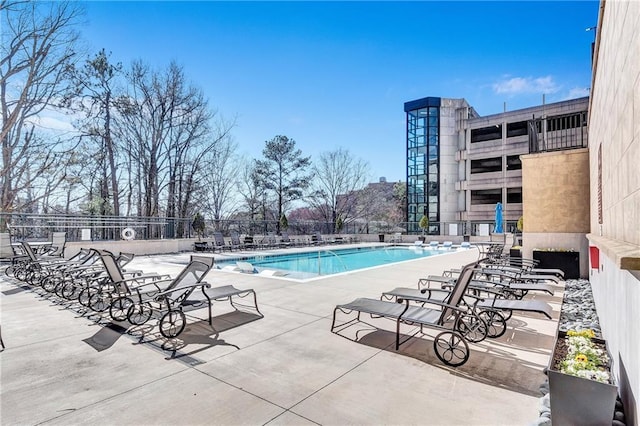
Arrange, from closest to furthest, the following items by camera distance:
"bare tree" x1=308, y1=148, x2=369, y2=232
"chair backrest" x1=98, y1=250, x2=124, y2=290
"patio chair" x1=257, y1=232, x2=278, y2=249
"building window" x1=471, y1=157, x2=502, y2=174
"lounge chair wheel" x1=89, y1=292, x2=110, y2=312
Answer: "chair backrest" x1=98, y1=250, x2=124, y2=290 < "lounge chair wheel" x1=89, y1=292, x2=110, y2=312 < "patio chair" x1=257, y1=232, x2=278, y2=249 < "bare tree" x1=308, y1=148, x2=369, y2=232 < "building window" x1=471, y1=157, x2=502, y2=174

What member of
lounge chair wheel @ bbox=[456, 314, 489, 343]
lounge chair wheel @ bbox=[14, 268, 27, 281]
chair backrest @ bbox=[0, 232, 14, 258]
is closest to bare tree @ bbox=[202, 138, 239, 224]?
chair backrest @ bbox=[0, 232, 14, 258]

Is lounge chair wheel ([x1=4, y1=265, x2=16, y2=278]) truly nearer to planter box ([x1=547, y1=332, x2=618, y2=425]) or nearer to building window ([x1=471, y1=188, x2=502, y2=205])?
planter box ([x1=547, y1=332, x2=618, y2=425])

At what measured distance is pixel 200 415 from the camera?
2.40 metres

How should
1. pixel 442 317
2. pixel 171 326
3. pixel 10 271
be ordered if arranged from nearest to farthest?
pixel 442 317 → pixel 171 326 → pixel 10 271

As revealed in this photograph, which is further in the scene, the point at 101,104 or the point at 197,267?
the point at 101,104

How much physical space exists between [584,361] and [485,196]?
34.1 meters

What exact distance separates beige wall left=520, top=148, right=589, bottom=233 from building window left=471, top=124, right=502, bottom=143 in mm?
26508

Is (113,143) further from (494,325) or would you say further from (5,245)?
(494,325)

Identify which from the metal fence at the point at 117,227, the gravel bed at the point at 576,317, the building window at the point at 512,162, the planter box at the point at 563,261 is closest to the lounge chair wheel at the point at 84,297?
the gravel bed at the point at 576,317

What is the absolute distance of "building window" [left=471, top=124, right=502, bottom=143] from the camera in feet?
107

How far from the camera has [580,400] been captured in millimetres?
1894

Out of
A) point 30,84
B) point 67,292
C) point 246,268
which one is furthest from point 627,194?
point 30,84

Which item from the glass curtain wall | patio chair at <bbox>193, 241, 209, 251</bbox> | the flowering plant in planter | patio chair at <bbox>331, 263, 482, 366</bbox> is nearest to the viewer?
the flowering plant in planter

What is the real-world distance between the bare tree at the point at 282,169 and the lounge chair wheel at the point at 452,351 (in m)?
24.0
